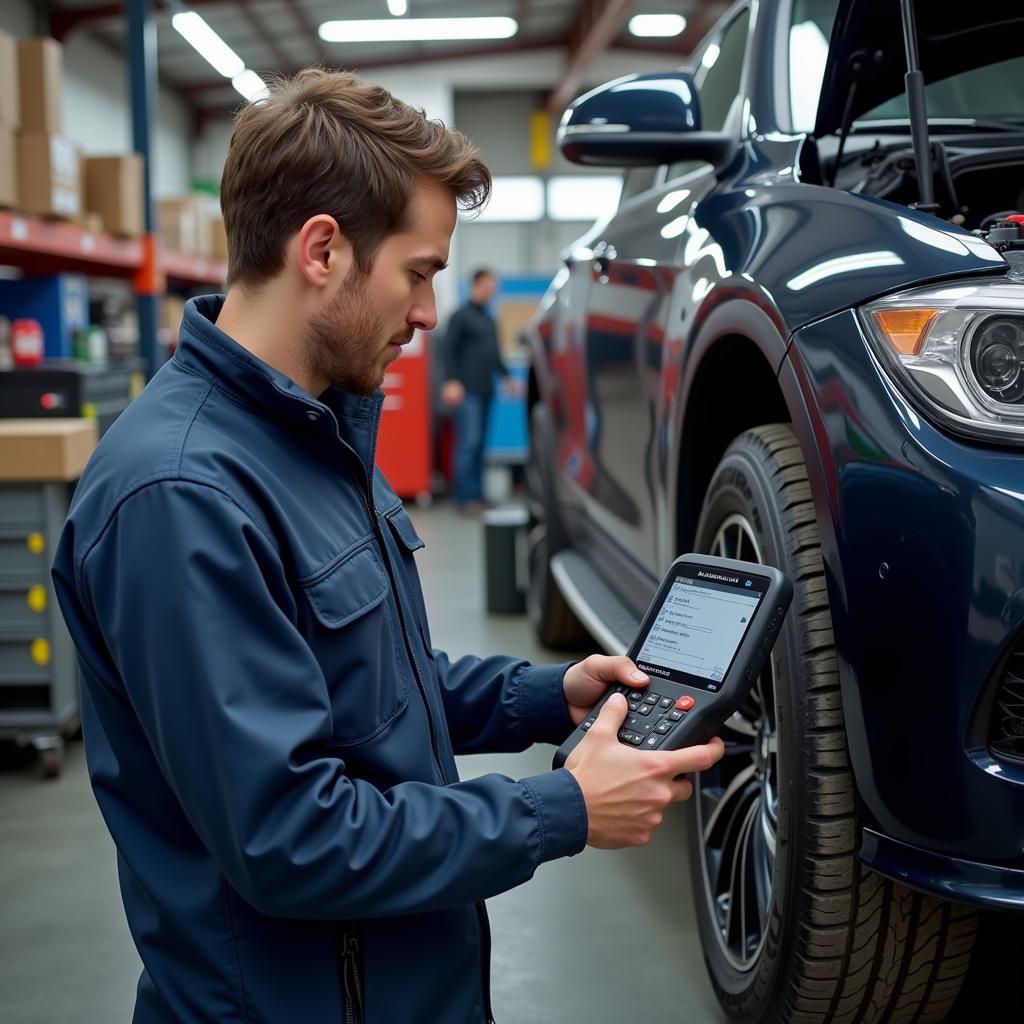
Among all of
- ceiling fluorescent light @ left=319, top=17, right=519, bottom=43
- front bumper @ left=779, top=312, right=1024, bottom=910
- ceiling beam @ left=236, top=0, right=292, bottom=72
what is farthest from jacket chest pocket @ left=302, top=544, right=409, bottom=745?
ceiling fluorescent light @ left=319, top=17, right=519, bottom=43

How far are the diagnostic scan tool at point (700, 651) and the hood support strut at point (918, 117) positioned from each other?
616 millimetres

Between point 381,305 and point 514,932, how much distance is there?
1.45 metres

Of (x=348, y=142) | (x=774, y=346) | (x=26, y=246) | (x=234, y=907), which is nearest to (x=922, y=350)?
(x=774, y=346)

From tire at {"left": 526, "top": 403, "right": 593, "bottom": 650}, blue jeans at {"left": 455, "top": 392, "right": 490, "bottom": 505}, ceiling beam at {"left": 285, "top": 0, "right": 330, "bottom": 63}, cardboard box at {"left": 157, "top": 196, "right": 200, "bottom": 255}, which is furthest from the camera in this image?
ceiling beam at {"left": 285, "top": 0, "right": 330, "bottom": 63}

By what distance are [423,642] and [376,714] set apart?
181 mm

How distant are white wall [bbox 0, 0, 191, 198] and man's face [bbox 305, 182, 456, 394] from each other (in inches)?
418

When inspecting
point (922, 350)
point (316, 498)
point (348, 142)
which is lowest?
point (316, 498)

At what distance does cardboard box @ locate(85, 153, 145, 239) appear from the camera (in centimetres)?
527

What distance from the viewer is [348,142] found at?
3.56ft

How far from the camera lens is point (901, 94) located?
80.8 inches

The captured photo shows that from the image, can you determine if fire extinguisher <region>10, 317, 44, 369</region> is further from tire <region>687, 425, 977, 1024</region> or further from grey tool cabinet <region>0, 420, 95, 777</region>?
tire <region>687, 425, 977, 1024</region>

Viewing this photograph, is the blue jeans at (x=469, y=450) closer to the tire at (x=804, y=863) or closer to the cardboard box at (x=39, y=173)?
the cardboard box at (x=39, y=173)

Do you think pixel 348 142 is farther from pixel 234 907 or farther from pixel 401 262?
pixel 234 907

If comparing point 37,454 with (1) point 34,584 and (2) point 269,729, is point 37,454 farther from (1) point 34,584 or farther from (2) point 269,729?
(2) point 269,729
